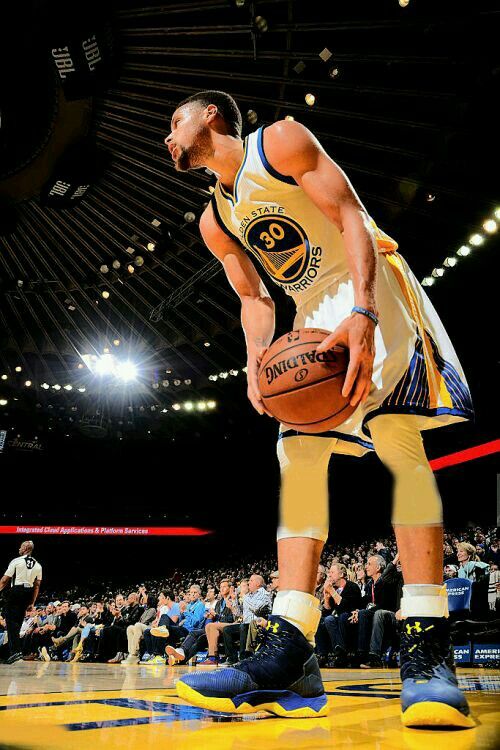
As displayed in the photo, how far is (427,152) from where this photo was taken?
7543 millimetres

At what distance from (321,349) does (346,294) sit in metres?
0.37

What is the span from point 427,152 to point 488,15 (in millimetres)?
Result: 2068

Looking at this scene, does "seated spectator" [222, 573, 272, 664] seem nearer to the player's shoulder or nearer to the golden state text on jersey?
the golden state text on jersey

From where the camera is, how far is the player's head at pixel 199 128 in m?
1.96

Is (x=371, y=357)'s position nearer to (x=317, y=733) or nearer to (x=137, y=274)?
(x=317, y=733)

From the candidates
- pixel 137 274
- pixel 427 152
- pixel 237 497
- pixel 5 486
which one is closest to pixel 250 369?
pixel 427 152

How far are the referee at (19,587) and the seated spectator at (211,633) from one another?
2.10m

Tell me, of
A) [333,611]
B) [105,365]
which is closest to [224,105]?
[333,611]

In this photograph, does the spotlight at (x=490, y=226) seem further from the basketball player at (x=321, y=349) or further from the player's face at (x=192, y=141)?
the player's face at (x=192, y=141)

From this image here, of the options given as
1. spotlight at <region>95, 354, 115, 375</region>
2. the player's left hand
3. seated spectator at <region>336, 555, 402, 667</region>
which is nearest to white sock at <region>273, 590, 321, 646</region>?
the player's left hand

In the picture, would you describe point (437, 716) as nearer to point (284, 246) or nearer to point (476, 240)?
point (284, 246)

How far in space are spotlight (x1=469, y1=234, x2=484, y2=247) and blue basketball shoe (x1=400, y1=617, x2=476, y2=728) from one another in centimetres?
889

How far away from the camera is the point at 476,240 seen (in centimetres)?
924

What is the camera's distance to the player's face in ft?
6.42
